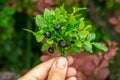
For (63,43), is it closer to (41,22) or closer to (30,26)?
(41,22)

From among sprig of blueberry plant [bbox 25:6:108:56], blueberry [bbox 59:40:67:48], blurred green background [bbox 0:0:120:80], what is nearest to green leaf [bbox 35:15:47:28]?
sprig of blueberry plant [bbox 25:6:108:56]

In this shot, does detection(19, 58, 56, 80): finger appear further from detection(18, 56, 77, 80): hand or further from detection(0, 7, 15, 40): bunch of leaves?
detection(0, 7, 15, 40): bunch of leaves

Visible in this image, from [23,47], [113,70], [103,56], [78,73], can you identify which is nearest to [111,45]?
[103,56]

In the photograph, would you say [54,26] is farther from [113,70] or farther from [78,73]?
[113,70]

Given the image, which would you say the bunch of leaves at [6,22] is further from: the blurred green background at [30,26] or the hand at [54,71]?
the hand at [54,71]

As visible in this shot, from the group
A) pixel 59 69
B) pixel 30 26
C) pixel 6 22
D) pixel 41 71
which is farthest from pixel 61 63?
pixel 30 26

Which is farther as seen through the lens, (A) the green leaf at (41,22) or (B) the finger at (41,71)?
(B) the finger at (41,71)

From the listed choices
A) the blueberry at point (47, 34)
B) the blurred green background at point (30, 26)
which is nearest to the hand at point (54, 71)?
the blueberry at point (47, 34)
